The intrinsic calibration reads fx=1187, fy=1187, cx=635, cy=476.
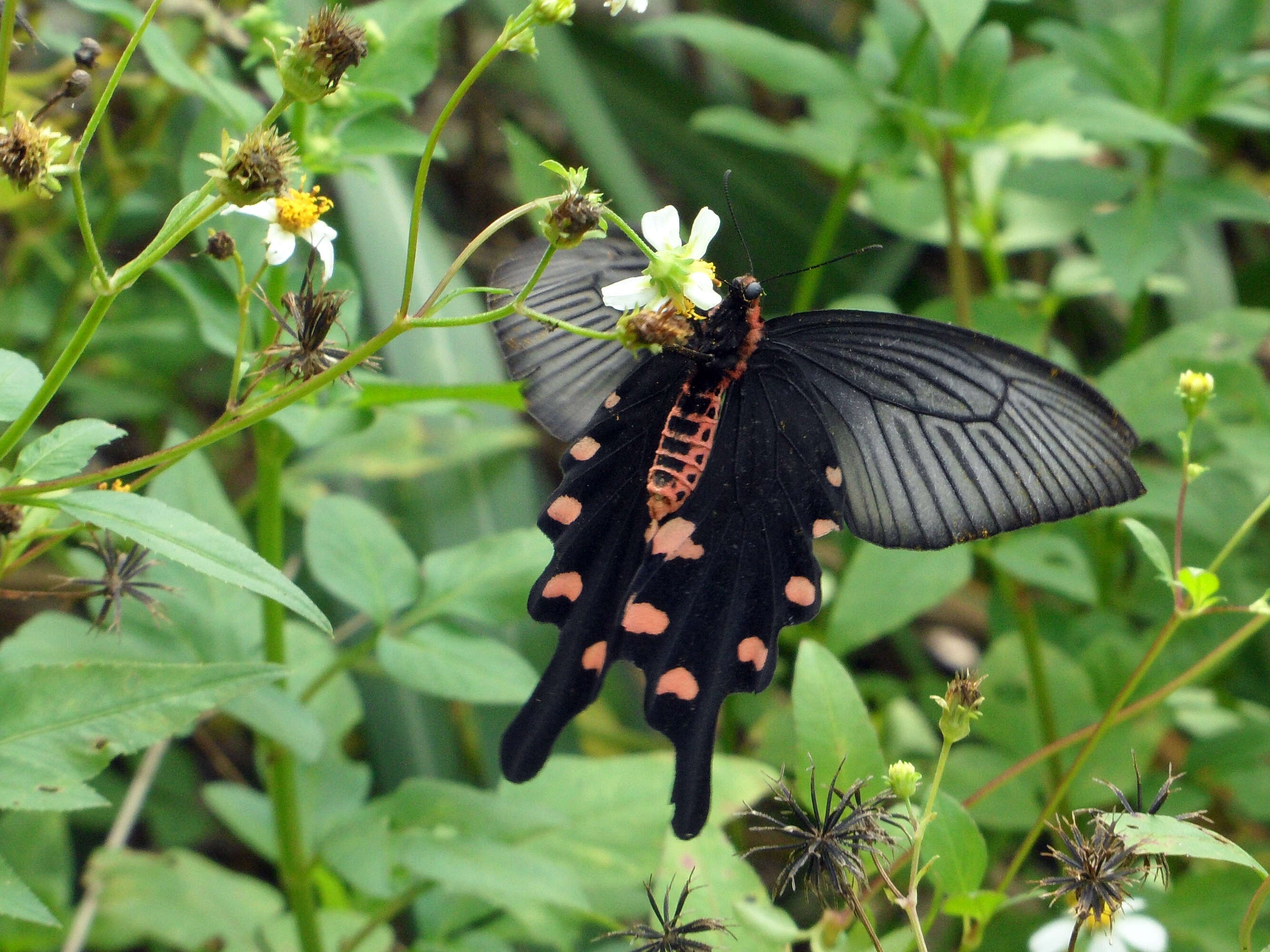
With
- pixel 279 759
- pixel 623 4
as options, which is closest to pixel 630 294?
pixel 623 4

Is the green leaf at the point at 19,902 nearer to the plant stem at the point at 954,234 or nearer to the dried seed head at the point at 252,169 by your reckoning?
the dried seed head at the point at 252,169

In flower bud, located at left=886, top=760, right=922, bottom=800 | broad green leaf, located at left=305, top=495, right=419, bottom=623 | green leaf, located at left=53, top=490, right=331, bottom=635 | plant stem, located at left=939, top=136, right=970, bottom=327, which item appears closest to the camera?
green leaf, located at left=53, top=490, right=331, bottom=635

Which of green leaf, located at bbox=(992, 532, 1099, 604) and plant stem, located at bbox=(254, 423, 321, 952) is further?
green leaf, located at bbox=(992, 532, 1099, 604)

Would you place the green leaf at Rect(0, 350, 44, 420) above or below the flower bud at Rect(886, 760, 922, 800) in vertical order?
above

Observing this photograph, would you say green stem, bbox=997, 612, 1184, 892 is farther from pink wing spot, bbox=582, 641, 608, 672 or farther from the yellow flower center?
the yellow flower center

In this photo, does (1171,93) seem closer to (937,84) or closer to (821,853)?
(937,84)

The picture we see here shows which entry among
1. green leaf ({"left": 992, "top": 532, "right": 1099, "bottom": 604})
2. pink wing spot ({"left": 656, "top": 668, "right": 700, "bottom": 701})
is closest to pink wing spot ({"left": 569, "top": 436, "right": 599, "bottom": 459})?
pink wing spot ({"left": 656, "top": 668, "right": 700, "bottom": 701})
